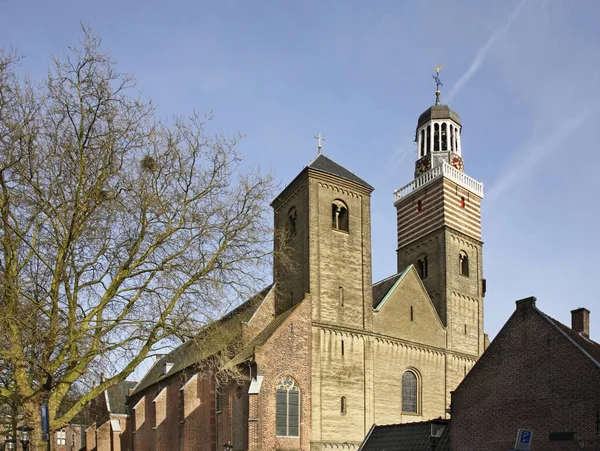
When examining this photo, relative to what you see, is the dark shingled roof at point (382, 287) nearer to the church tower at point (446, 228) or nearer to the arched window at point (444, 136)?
the church tower at point (446, 228)

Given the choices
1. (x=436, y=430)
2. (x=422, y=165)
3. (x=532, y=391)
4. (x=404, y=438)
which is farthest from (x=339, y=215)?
(x=532, y=391)

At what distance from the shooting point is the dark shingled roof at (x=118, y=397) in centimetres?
5122

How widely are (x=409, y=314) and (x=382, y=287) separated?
119 inches

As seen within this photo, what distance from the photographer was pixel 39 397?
1437 centimetres

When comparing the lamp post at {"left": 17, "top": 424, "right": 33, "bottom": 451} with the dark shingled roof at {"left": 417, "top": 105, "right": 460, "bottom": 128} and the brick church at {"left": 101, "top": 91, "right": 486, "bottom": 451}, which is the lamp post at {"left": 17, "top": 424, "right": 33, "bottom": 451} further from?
the dark shingled roof at {"left": 417, "top": 105, "right": 460, "bottom": 128}

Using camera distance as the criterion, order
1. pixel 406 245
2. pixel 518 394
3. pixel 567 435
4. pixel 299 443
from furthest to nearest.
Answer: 1. pixel 406 245
2. pixel 299 443
3. pixel 518 394
4. pixel 567 435

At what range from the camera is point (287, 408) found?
87.1ft

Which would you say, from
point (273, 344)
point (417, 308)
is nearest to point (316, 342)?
point (273, 344)

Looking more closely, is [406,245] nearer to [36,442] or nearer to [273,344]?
[273,344]

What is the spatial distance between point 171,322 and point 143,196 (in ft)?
10.9

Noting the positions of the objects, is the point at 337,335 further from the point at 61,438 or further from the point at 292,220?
the point at 61,438

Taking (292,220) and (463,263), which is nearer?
(292,220)

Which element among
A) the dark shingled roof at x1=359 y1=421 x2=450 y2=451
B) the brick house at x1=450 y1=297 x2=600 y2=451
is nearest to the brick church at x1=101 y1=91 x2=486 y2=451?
the dark shingled roof at x1=359 y1=421 x2=450 y2=451

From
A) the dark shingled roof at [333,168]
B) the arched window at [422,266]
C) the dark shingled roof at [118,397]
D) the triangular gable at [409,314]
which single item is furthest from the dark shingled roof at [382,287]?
the dark shingled roof at [118,397]
